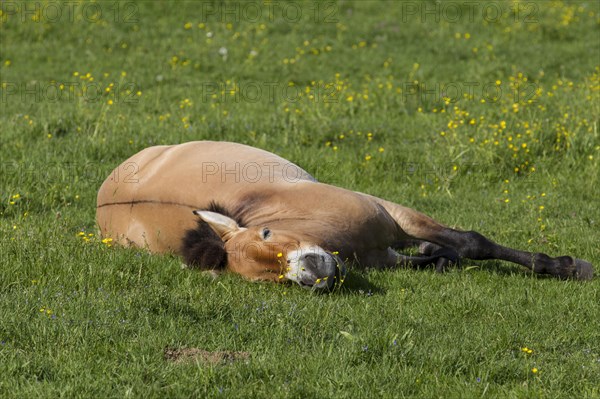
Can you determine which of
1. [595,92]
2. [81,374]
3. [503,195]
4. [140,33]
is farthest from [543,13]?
[81,374]

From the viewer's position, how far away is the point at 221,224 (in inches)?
243

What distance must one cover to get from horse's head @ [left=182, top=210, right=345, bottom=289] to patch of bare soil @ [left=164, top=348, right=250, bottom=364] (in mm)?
953

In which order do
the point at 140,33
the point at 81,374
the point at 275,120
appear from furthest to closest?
1. the point at 140,33
2. the point at 275,120
3. the point at 81,374

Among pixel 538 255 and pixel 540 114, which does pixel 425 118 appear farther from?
pixel 538 255

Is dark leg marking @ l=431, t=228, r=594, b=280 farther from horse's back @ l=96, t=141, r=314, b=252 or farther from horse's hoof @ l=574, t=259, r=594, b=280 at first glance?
horse's back @ l=96, t=141, r=314, b=252

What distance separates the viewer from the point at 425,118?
1132 centimetres

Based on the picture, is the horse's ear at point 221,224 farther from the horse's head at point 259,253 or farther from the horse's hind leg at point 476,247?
the horse's hind leg at point 476,247

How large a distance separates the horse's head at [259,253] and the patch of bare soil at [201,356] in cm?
95

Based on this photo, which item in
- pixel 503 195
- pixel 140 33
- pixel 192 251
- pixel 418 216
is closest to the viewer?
pixel 192 251

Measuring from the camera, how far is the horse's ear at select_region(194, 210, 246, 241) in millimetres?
6172

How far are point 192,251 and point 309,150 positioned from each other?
13.2ft

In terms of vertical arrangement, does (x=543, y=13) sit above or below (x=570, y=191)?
above

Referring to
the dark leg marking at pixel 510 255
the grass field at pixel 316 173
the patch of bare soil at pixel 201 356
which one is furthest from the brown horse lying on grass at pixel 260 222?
the patch of bare soil at pixel 201 356

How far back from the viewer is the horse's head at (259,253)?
5609mm
